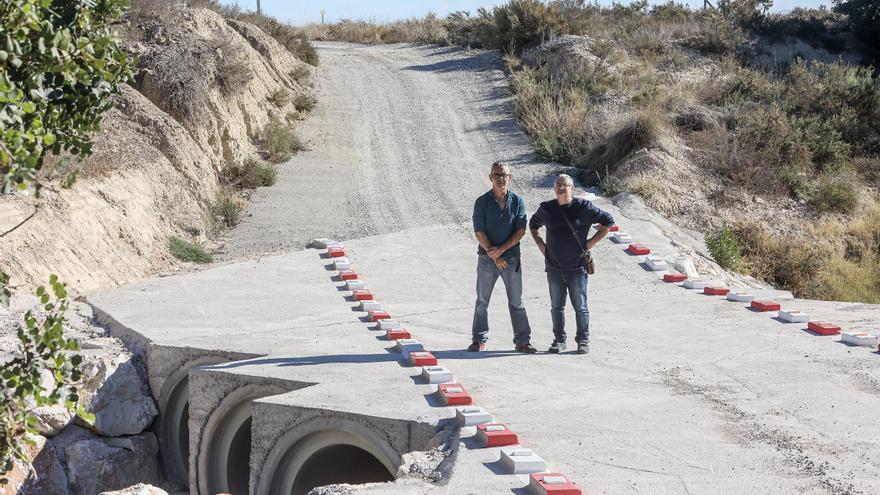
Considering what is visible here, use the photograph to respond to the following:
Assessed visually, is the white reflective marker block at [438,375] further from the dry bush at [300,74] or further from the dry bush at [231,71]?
the dry bush at [300,74]

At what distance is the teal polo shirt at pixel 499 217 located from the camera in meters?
10.9

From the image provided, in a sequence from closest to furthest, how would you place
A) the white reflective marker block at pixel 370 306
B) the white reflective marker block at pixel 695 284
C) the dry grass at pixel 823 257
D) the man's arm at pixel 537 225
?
the man's arm at pixel 537 225 < the white reflective marker block at pixel 370 306 < the white reflective marker block at pixel 695 284 < the dry grass at pixel 823 257

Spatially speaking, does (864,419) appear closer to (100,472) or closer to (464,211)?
(100,472)

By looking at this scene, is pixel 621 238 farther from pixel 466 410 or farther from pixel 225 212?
pixel 466 410

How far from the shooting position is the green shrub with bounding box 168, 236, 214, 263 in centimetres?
1744

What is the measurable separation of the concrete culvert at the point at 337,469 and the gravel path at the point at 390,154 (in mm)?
6519

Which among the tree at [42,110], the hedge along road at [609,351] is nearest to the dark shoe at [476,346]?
the hedge along road at [609,351]

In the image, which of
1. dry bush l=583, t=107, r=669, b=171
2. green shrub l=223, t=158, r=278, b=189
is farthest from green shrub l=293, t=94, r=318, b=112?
dry bush l=583, t=107, r=669, b=171

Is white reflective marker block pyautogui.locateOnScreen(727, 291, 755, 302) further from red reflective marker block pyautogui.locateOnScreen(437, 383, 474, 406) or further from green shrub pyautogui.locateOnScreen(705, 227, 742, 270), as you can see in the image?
red reflective marker block pyautogui.locateOnScreen(437, 383, 474, 406)

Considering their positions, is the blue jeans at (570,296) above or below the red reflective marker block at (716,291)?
above

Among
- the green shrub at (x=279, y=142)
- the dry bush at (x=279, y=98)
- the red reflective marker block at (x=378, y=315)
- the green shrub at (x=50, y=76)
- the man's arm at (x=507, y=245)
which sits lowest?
the red reflective marker block at (x=378, y=315)

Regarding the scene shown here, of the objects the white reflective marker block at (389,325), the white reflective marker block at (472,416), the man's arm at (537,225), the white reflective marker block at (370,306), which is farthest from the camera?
the white reflective marker block at (370,306)

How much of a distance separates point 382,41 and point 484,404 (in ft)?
107

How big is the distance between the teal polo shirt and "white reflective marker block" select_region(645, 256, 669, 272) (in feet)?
16.1
